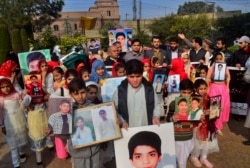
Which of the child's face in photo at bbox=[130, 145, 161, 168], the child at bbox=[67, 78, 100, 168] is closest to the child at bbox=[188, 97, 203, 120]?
the child's face in photo at bbox=[130, 145, 161, 168]

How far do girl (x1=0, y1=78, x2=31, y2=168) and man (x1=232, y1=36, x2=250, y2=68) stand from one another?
4.31 metres

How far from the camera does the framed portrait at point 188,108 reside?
3533 mm

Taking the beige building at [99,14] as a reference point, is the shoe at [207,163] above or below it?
below

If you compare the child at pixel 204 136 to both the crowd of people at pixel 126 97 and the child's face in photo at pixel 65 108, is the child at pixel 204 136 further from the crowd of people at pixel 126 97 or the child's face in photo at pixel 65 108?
the child's face in photo at pixel 65 108

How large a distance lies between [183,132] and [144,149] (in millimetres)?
957

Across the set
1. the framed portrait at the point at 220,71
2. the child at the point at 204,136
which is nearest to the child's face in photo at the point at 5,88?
the child at the point at 204,136

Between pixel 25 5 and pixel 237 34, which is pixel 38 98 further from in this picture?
pixel 25 5

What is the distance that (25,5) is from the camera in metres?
44.1

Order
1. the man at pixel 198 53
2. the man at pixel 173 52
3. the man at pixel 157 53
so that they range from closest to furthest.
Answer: the man at pixel 157 53 → the man at pixel 173 52 → the man at pixel 198 53

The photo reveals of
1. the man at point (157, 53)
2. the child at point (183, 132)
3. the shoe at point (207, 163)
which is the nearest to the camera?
the child at point (183, 132)

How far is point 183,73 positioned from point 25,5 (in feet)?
143

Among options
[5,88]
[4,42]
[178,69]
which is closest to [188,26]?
[4,42]

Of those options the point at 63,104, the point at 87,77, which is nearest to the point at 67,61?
the point at 87,77

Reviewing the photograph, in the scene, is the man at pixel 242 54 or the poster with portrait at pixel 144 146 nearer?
the poster with portrait at pixel 144 146
